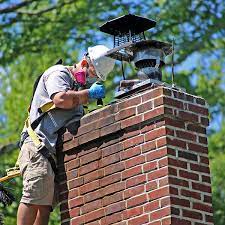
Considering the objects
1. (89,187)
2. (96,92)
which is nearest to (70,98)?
(96,92)

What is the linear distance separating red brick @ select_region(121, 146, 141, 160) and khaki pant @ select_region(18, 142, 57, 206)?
843 millimetres

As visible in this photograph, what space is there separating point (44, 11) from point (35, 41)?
2.10 feet

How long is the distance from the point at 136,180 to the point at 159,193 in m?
0.33

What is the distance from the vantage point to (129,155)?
426 inches

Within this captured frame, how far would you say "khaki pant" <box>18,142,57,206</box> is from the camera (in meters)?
11.3

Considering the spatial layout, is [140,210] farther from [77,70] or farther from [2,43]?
[2,43]

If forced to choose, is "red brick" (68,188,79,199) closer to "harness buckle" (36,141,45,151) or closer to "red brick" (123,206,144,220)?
"harness buckle" (36,141,45,151)

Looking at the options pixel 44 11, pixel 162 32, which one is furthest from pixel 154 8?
pixel 44 11

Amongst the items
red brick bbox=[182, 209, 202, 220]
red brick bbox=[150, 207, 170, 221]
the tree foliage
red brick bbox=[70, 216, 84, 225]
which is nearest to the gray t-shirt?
red brick bbox=[70, 216, 84, 225]

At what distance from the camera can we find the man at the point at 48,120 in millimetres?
11320

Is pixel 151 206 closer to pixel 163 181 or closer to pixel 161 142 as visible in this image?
pixel 163 181

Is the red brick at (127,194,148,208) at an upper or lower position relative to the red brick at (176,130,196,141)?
lower

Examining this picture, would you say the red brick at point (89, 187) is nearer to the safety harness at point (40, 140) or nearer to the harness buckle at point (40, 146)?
the safety harness at point (40, 140)

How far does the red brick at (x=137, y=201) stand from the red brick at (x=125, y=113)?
2.44 feet
